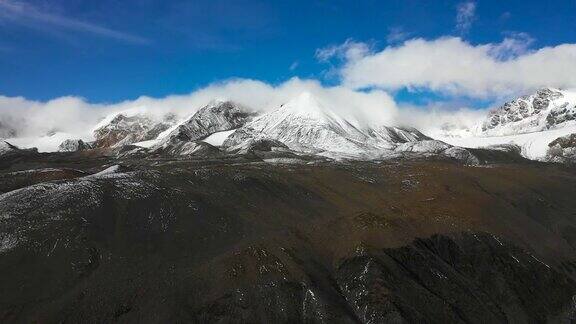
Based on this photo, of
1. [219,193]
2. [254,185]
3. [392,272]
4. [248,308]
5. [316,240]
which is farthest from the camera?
[254,185]

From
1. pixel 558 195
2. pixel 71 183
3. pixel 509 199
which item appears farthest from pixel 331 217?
pixel 558 195

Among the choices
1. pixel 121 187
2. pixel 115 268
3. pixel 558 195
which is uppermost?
pixel 121 187

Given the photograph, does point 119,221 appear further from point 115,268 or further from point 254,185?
point 254,185

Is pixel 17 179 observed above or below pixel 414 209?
above

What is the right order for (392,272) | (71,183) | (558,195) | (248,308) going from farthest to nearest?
(558,195) → (71,183) → (392,272) → (248,308)

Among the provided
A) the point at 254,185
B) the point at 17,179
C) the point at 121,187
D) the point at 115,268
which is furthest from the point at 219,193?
the point at 17,179

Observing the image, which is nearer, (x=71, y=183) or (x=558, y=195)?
(x=71, y=183)

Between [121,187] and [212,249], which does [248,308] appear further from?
[121,187]
